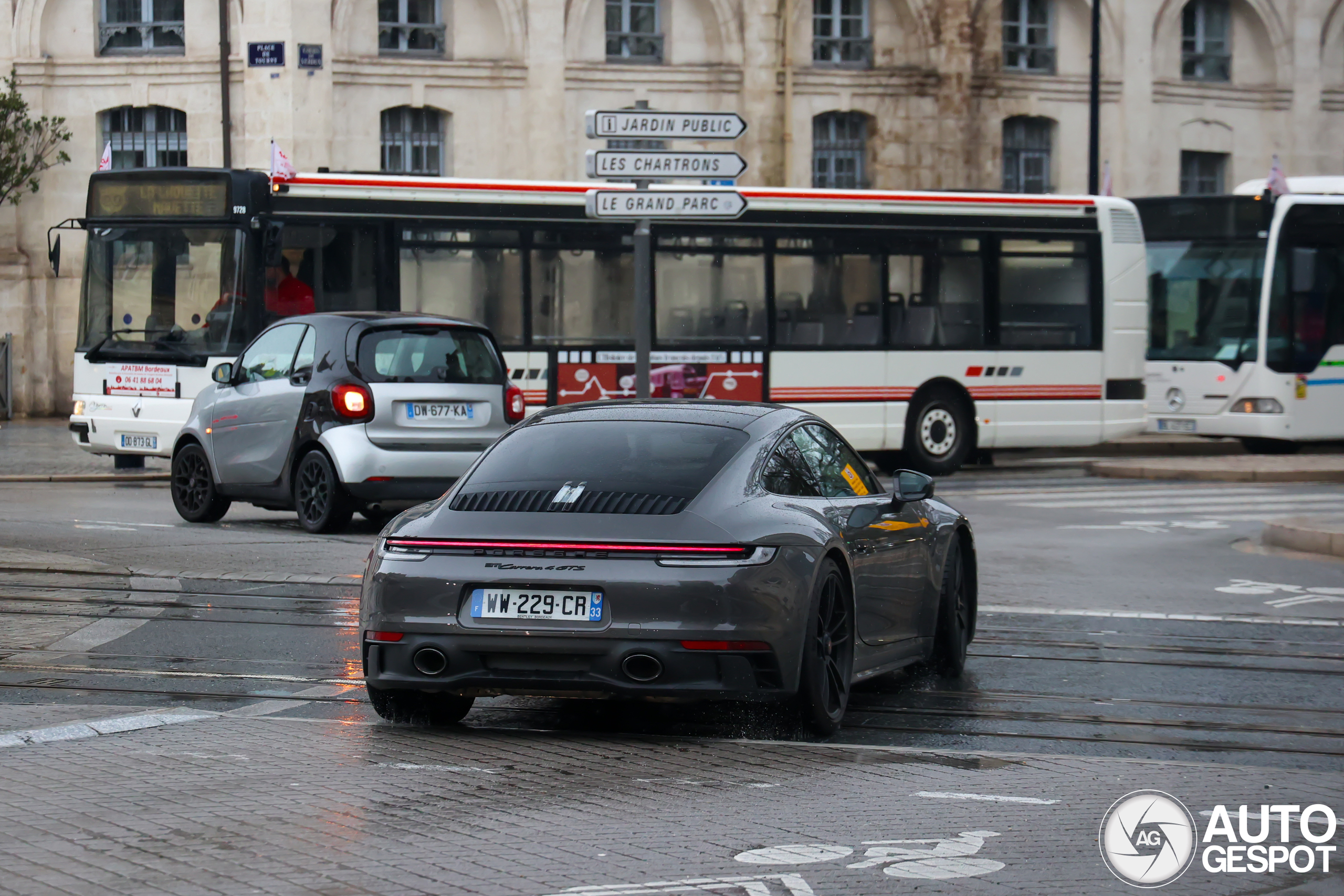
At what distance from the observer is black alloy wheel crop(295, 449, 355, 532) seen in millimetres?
14180

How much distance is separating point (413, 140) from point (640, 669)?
29624 mm

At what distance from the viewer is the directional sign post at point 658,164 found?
1534 centimetres

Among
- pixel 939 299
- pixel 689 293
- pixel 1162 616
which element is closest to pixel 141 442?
pixel 689 293

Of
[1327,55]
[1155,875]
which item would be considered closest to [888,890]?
[1155,875]

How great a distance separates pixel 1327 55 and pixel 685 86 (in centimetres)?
1433

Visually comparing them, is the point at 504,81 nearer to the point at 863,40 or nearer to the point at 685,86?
the point at 685,86

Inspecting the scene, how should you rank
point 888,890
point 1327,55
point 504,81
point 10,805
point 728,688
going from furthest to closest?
1. point 1327,55
2. point 504,81
3. point 728,688
4. point 10,805
5. point 888,890

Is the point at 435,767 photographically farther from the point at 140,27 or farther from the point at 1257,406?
the point at 140,27

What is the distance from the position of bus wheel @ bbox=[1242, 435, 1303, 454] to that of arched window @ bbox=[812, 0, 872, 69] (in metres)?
13.3

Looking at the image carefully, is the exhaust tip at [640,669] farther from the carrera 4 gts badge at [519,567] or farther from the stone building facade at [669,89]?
the stone building facade at [669,89]

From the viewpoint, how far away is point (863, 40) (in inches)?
1459

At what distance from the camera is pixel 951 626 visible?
869 cm

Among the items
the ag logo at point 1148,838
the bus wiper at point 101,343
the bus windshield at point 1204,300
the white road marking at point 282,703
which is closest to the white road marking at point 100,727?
the white road marking at point 282,703

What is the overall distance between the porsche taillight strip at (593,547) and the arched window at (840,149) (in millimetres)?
30727
